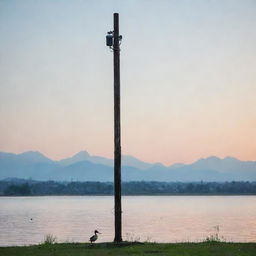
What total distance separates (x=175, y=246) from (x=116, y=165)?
3.98 meters

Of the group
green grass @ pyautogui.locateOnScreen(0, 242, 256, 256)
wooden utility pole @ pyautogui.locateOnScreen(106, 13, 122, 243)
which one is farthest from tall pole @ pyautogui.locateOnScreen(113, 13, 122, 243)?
green grass @ pyautogui.locateOnScreen(0, 242, 256, 256)

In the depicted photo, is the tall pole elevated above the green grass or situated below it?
above

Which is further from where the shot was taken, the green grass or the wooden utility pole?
the wooden utility pole

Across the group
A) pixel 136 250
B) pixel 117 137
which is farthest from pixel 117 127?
pixel 136 250

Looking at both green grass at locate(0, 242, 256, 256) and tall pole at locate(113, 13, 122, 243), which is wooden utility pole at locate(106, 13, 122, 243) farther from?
green grass at locate(0, 242, 256, 256)

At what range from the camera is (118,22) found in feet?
71.3

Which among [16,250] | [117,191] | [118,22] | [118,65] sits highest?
[118,22]

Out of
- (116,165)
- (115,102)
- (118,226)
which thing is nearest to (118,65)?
(115,102)

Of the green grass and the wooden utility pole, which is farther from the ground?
the wooden utility pole

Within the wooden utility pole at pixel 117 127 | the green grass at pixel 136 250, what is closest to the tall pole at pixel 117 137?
the wooden utility pole at pixel 117 127

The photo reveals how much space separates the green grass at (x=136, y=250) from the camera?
61.5 ft

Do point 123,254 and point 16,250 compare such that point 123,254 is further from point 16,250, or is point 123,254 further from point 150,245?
point 16,250

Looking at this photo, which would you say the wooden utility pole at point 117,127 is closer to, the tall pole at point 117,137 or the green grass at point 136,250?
the tall pole at point 117,137

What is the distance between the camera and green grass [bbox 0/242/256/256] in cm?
1873
